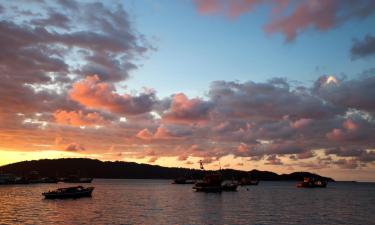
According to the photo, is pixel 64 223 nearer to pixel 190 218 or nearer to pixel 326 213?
pixel 190 218

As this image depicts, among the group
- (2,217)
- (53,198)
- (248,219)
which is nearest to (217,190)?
(53,198)

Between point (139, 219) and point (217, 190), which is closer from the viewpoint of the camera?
point (139, 219)

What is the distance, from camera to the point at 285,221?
299 ft

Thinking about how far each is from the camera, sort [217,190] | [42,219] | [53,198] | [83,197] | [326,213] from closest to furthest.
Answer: [42,219]
[326,213]
[53,198]
[83,197]
[217,190]

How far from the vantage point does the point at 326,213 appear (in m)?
112

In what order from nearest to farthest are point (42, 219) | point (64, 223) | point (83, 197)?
1. point (64, 223)
2. point (42, 219)
3. point (83, 197)

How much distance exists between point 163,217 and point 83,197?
251ft

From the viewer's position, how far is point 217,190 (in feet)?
647

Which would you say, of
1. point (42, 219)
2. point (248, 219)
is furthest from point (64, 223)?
point (248, 219)

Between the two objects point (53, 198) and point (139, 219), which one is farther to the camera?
point (53, 198)

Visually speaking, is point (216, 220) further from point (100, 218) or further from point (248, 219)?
point (100, 218)

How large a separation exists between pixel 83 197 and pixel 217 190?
64429mm

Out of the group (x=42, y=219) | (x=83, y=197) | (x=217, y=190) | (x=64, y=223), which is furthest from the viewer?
(x=217, y=190)

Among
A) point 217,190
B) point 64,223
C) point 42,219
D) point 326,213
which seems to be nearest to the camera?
point 64,223
